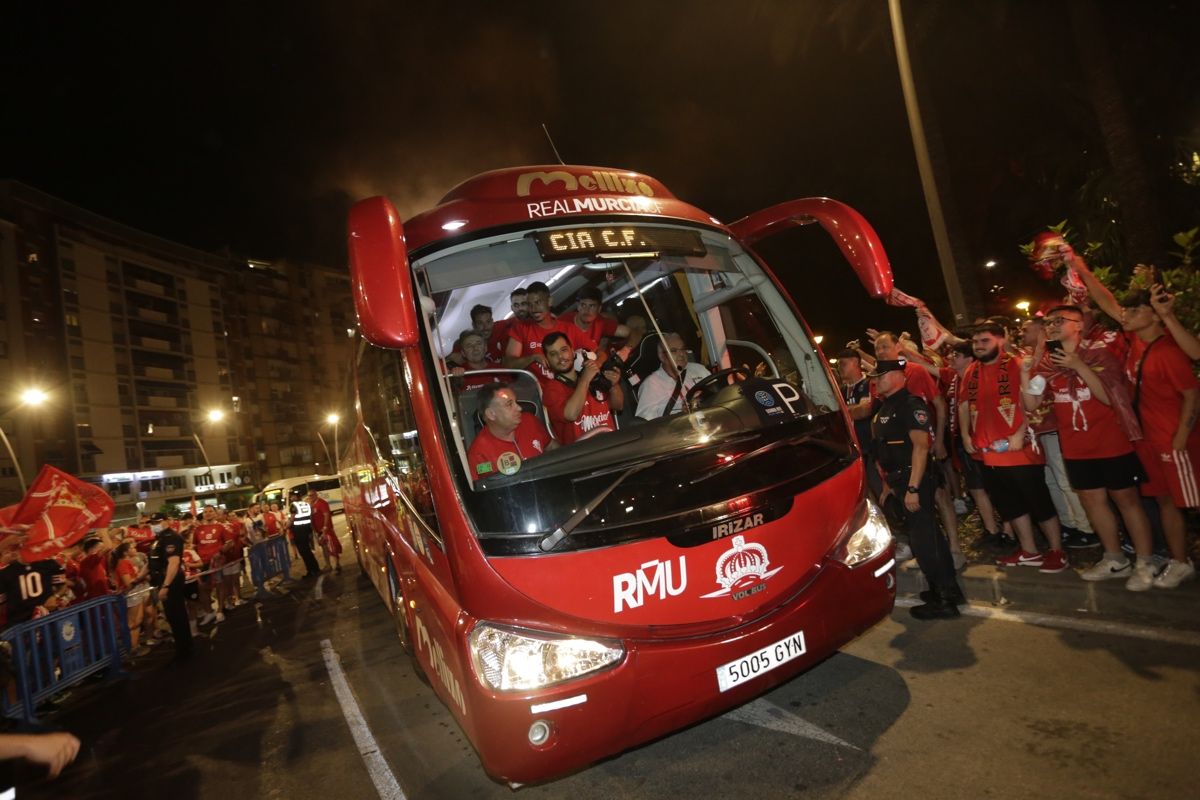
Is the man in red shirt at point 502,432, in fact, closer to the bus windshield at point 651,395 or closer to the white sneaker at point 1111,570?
the bus windshield at point 651,395

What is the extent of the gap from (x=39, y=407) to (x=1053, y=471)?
53053 millimetres

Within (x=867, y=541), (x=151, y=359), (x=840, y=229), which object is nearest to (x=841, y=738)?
(x=867, y=541)

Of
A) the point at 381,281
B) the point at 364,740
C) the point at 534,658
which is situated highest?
the point at 381,281

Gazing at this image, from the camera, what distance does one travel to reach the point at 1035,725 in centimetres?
289

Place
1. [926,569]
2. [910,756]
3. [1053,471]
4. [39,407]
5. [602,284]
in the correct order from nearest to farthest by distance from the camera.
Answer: [910,756], [926,569], [602,284], [1053,471], [39,407]

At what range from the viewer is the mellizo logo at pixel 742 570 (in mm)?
2740

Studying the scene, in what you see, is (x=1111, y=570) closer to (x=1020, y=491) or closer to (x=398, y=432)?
(x=1020, y=491)

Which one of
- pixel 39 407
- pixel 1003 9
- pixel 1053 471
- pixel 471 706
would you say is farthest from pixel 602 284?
pixel 39 407

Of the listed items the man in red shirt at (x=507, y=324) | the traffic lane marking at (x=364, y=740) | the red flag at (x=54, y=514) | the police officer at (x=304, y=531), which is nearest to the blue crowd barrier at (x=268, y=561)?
the police officer at (x=304, y=531)

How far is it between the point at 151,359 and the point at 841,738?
200 feet

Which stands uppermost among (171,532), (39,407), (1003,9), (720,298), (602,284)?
(39,407)

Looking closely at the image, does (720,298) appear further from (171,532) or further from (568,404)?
(171,532)

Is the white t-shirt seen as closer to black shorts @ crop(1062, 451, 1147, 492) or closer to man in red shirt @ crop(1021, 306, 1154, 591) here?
man in red shirt @ crop(1021, 306, 1154, 591)

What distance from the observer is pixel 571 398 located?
381cm
